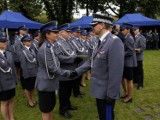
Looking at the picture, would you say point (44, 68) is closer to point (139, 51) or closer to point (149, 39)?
point (139, 51)

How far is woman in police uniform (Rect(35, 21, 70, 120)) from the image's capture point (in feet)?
13.5

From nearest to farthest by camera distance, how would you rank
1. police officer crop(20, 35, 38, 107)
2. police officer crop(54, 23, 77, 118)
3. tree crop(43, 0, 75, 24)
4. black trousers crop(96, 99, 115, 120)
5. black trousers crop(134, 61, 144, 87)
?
1. black trousers crop(96, 99, 115, 120)
2. police officer crop(54, 23, 77, 118)
3. police officer crop(20, 35, 38, 107)
4. black trousers crop(134, 61, 144, 87)
5. tree crop(43, 0, 75, 24)

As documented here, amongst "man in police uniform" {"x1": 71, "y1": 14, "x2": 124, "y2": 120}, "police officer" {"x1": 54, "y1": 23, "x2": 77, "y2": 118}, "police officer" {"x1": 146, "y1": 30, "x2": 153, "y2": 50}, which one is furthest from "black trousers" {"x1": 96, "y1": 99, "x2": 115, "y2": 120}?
"police officer" {"x1": 146, "y1": 30, "x2": 153, "y2": 50}

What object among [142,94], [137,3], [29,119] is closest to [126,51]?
[142,94]

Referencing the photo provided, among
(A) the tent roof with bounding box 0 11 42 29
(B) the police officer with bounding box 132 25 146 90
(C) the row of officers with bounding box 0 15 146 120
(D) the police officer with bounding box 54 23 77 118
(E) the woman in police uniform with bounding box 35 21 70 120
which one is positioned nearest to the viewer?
(C) the row of officers with bounding box 0 15 146 120

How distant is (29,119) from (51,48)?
87.2 inches

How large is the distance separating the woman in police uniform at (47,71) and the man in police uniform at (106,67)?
2.32 ft

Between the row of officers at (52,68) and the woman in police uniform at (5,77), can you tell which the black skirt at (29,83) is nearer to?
the row of officers at (52,68)

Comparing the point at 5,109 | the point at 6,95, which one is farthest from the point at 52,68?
the point at 5,109

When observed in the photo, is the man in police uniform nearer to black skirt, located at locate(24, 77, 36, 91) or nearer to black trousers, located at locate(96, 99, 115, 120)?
black trousers, located at locate(96, 99, 115, 120)

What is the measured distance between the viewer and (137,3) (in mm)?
30219

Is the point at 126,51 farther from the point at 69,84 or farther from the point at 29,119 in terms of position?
the point at 29,119

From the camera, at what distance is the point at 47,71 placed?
13.5 feet

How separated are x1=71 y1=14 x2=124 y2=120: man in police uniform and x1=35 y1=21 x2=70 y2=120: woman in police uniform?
0.71m
